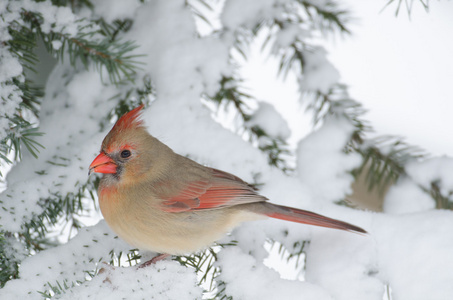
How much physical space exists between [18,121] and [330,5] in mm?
1603

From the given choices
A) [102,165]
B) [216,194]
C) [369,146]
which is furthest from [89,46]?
[369,146]

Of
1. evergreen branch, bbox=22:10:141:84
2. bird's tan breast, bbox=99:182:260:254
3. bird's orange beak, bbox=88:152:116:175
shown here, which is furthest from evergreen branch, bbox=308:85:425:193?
bird's orange beak, bbox=88:152:116:175

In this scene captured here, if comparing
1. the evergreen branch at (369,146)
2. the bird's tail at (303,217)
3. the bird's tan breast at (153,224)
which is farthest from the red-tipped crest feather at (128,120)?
the evergreen branch at (369,146)

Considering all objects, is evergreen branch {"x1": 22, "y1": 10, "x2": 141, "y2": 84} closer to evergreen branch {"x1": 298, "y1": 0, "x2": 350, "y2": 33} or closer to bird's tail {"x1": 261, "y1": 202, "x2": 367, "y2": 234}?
bird's tail {"x1": 261, "y1": 202, "x2": 367, "y2": 234}

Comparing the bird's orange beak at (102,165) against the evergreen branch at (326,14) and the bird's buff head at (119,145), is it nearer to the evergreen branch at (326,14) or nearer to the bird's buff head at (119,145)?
the bird's buff head at (119,145)

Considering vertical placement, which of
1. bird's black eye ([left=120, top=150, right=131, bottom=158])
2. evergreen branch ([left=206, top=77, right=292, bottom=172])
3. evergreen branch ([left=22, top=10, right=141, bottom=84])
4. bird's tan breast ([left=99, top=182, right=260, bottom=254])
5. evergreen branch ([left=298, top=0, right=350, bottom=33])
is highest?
evergreen branch ([left=298, top=0, right=350, bottom=33])

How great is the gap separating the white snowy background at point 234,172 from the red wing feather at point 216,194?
14 cm

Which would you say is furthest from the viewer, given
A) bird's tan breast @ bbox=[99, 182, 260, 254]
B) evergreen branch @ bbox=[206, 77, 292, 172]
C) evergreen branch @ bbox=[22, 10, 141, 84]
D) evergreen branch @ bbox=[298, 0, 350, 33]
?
evergreen branch @ bbox=[298, 0, 350, 33]

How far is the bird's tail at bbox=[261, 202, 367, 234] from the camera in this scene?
203cm

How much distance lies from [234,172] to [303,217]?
1.29 feet

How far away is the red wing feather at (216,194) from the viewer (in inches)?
81.1

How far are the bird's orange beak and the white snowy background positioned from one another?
0.47 feet

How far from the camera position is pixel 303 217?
206 centimetres

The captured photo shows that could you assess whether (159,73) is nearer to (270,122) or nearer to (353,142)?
(270,122)
